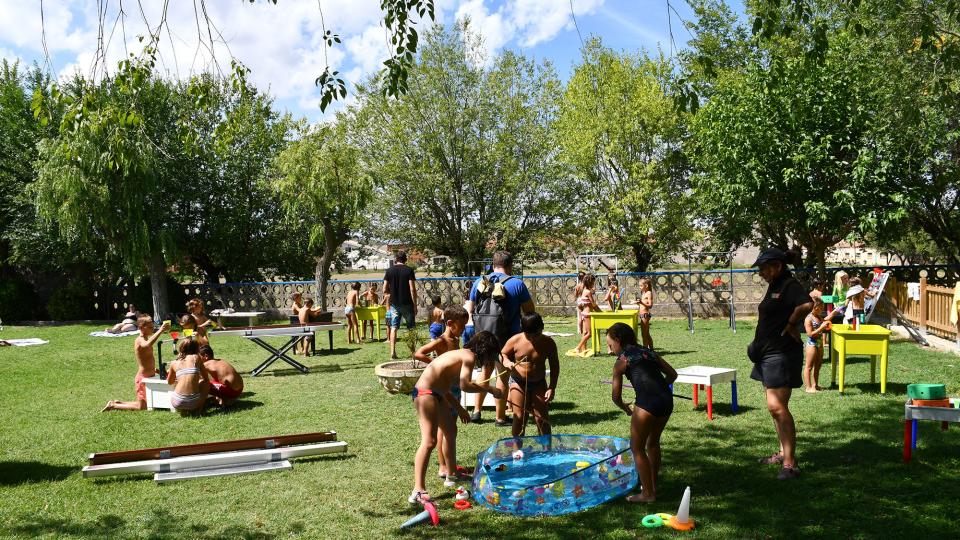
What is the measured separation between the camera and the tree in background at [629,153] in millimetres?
26389

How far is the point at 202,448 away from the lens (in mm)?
7438

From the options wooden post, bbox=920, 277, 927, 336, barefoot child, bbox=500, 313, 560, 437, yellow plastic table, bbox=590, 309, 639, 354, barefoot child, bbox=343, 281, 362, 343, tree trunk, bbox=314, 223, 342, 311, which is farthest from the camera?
tree trunk, bbox=314, 223, 342, 311

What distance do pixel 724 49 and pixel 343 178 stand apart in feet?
47.3

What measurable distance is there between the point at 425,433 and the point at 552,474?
1.22 metres

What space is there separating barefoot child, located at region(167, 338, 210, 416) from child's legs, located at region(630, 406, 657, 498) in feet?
19.8

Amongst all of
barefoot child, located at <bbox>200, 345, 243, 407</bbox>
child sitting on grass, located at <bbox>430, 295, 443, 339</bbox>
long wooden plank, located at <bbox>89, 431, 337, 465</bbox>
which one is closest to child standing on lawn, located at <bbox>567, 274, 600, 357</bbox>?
child sitting on grass, located at <bbox>430, 295, 443, 339</bbox>

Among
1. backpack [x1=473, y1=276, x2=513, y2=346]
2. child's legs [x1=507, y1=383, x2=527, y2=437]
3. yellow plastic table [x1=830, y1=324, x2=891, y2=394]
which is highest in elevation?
backpack [x1=473, y1=276, x2=513, y2=346]

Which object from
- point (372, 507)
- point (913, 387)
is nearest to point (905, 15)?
point (913, 387)

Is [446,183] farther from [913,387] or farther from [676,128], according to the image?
[913,387]

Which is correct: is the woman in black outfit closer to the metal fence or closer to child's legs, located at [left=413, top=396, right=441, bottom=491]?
child's legs, located at [left=413, top=396, right=441, bottom=491]

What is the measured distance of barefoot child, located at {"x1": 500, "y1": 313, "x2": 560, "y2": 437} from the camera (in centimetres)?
732

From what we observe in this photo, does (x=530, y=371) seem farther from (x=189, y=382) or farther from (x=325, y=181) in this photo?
(x=325, y=181)

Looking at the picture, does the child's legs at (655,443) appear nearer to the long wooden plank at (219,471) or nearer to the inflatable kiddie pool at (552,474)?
the inflatable kiddie pool at (552,474)

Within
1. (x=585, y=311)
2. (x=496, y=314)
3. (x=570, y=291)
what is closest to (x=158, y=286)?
(x=570, y=291)
